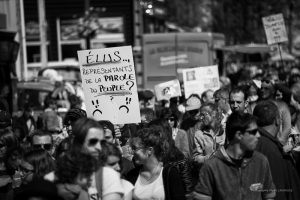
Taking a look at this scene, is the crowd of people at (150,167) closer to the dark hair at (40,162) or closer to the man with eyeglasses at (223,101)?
the dark hair at (40,162)

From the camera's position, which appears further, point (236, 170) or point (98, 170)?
point (236, 170)

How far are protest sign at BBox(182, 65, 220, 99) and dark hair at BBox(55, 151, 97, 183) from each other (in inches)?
452

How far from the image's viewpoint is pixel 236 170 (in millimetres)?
6387

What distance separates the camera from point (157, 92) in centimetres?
1623

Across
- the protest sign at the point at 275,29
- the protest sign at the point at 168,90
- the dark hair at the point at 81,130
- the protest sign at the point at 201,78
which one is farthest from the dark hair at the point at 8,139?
the protest sign at the point at 275,29

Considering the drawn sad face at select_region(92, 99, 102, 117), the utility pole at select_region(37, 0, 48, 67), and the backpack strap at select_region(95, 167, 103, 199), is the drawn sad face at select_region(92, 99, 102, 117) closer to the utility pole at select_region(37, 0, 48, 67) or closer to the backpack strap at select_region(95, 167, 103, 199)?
the backpack strap at select_region(95, 167, 103, 199)

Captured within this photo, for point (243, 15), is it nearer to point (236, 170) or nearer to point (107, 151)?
point (236, 170)

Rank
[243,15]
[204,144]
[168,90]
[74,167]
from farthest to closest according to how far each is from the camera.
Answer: [243,15] → [168,90] → [204,144] → [74,167]

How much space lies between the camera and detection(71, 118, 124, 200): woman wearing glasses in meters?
5.69

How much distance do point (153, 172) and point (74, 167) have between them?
1.42m

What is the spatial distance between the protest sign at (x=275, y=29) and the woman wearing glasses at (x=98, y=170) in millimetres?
15096

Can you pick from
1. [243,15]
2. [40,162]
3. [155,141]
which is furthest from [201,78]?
[243,15]

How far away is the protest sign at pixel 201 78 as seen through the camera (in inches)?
672

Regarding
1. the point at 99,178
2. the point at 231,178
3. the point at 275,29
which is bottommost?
the point at 231,178
